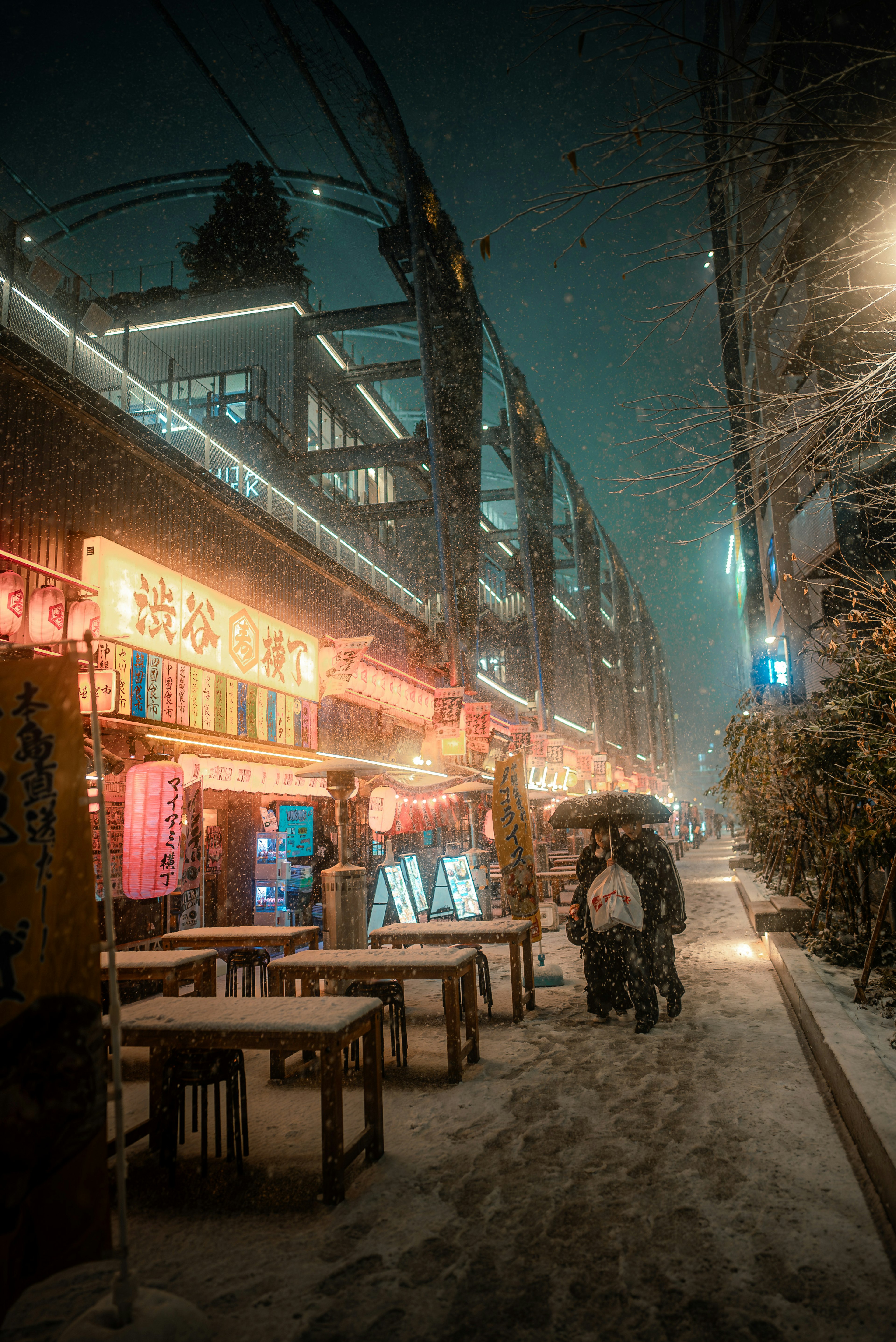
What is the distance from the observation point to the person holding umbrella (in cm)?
718

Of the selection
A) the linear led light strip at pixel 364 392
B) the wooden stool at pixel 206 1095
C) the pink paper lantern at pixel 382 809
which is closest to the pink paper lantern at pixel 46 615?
the wooden stool at pixel 206 1095

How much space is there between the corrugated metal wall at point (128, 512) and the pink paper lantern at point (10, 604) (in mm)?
616

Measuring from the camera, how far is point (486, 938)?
310 inches

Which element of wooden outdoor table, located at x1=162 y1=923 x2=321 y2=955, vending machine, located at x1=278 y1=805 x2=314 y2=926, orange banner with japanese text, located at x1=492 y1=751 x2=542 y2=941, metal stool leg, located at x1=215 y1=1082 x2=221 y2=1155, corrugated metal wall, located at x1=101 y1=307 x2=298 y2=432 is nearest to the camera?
metal stool leg, located at x1=215 y1=1082 x2=221 y2=1155

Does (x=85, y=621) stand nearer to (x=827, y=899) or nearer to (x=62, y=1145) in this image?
(x=62, y=1145)

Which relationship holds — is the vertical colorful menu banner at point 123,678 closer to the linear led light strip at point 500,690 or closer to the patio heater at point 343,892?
the patio heater at point 343,892

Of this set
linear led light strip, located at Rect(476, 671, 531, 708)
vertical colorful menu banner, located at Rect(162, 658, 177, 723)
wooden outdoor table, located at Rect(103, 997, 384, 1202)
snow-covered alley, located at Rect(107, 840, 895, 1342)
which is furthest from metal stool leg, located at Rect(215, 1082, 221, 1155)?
linear led light strip, located at Rect(476, 671, 531, 708)

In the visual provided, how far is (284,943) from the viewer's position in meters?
8.17

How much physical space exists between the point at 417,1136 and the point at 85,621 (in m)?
5.57

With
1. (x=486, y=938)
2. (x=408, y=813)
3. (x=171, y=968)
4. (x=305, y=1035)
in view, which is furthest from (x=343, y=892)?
(x=408, y=813)

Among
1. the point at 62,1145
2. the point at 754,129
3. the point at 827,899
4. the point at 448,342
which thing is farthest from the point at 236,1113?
the point at 448,342

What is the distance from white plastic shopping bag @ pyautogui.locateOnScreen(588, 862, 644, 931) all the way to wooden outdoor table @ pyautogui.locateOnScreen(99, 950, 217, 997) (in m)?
3.83

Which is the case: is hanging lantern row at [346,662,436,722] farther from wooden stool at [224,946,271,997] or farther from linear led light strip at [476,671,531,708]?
linear led light strip at [476,671,531,708]

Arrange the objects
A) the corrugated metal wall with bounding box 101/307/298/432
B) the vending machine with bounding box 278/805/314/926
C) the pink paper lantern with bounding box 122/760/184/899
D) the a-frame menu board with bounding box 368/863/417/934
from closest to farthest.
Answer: the pink paper lantern with bounding box 122/760/184/899
the a-frame menu board with bounding box 368/863/417/934
the vending machine with bounding box 278/805/314/926
the corrugated metal wall with bounding box 101/307/298/432
